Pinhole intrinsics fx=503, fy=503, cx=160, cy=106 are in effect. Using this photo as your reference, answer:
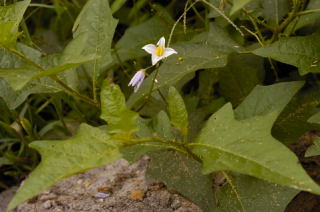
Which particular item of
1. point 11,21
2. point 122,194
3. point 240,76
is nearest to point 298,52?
point 240,76

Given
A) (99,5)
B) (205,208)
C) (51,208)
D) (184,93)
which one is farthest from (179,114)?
(184,93)

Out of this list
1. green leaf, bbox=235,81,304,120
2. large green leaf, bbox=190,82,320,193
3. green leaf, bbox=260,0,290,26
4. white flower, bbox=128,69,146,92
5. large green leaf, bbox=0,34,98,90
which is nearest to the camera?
large green leaf, bbox=190,82,320,193

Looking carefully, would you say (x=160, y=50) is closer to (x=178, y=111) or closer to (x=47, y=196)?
(x=178, y=111)

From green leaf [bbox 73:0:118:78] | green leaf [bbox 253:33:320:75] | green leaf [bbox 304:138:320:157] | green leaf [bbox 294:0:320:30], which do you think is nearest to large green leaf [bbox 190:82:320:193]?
green leaf [bbox 304:138:320:157]

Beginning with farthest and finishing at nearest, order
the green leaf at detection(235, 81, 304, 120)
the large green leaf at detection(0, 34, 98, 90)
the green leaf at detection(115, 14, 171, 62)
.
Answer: the green leaf at detection(115, 14, 171, 62), the green leaf at detection(235, 81, 304, 120), the large green leaf at detection(0, 34, 98, 90)

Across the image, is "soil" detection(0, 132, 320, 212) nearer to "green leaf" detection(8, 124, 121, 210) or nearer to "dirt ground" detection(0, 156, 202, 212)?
"dirt ground" detection(0, 156, 202, 212)

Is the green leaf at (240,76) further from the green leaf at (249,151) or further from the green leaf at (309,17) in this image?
the green leaf at (249,151)

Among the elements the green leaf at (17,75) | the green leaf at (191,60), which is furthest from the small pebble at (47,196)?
the green leaf at (17,75)
